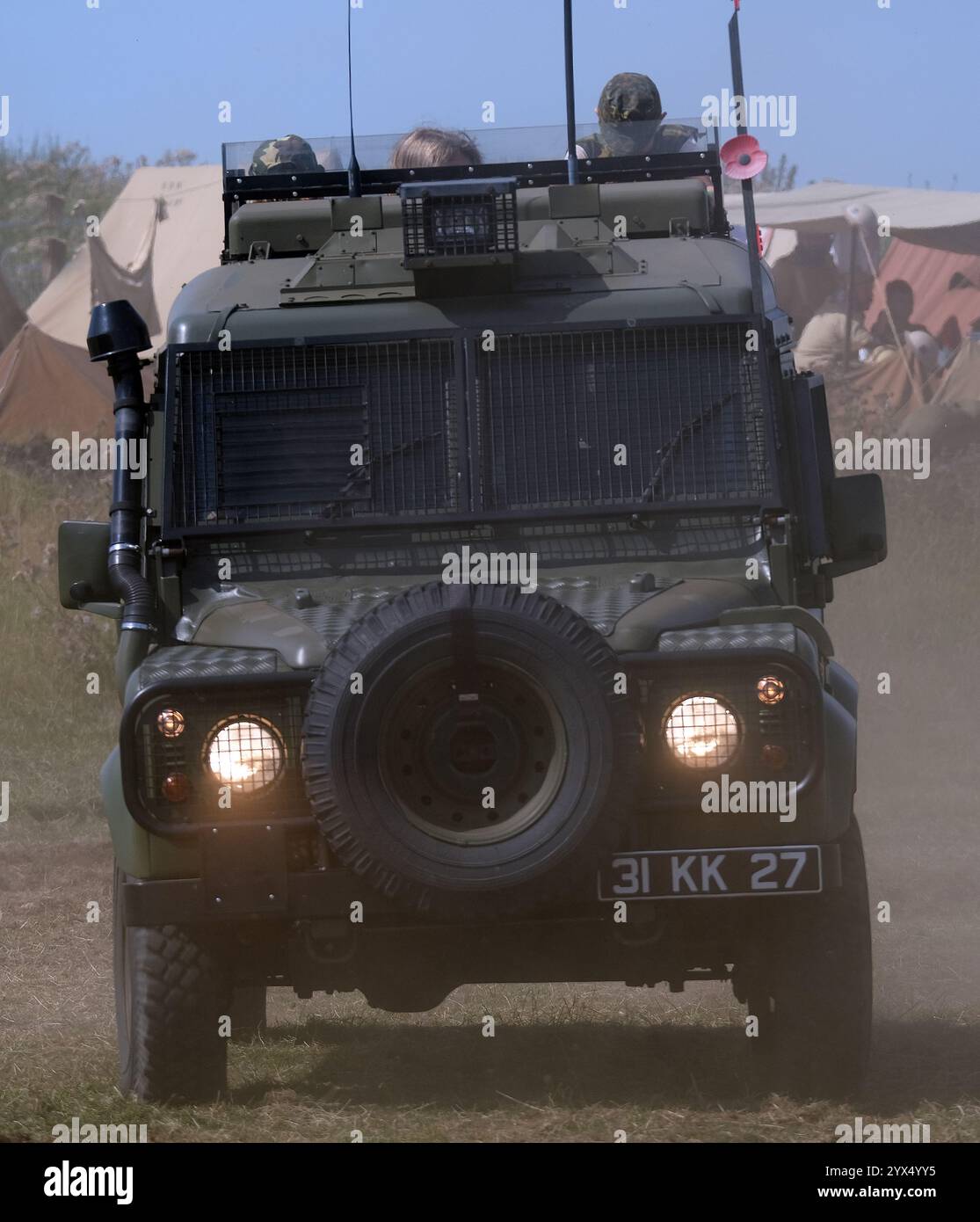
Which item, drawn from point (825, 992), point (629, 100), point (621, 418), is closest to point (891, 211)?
point (629, 100)

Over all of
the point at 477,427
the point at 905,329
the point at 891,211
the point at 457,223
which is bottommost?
the point at 477,427

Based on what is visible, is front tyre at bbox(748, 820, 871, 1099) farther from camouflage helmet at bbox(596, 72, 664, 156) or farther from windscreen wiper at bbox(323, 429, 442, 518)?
camouflage helmet at bbox(596, 72, 664, 156)

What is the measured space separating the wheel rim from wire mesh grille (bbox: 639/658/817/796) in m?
0.33

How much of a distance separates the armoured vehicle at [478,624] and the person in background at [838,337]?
1631 cm

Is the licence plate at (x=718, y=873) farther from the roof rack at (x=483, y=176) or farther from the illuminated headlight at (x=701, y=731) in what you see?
the roof rack at (x=483, y=176)

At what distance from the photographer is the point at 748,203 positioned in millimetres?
6395

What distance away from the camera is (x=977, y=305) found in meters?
23.2

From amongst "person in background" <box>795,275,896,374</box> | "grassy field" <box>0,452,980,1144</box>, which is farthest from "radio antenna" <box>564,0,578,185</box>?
"person in background" <box>795,275,896,374</box>

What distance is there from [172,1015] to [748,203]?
3.06 metres

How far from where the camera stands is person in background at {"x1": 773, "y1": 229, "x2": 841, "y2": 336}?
23906 millimetres

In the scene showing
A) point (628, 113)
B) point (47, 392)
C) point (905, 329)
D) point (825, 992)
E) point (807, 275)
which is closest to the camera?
point (825, 992)

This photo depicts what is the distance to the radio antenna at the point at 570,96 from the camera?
7.00 metres

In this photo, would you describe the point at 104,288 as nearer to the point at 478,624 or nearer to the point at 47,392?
the point at 47,392
